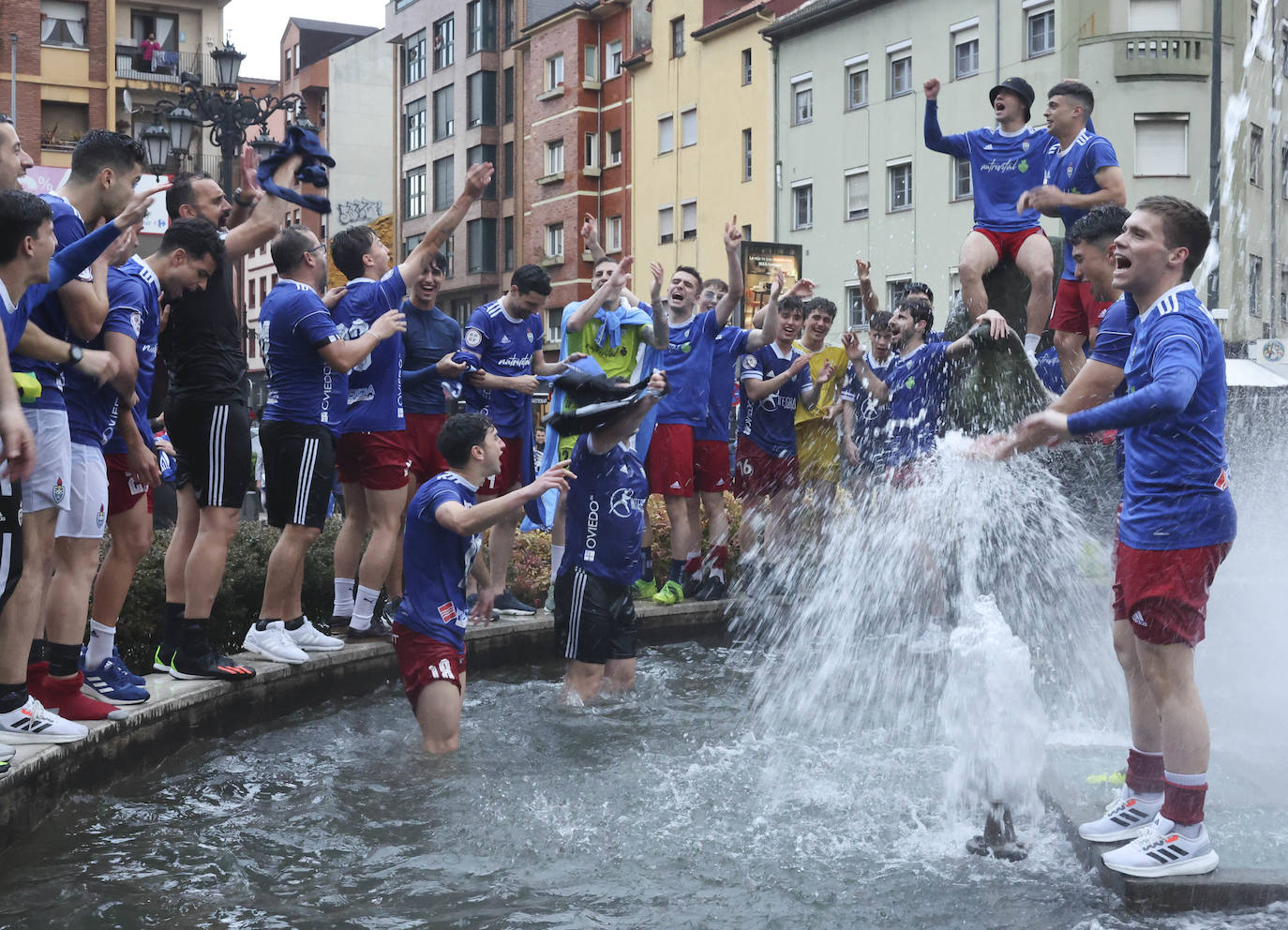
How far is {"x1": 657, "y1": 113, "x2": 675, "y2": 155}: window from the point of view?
49.2 m

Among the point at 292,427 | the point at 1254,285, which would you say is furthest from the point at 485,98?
the point at 292,427

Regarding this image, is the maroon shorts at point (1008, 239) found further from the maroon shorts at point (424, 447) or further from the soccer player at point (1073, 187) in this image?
the maroon shorts at point (424, 447)

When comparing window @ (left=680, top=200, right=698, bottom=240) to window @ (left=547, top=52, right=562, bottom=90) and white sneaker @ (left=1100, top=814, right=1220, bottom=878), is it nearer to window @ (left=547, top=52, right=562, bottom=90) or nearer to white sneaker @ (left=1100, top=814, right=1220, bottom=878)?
window @ (left=547, top=52, right=562, bottom=90)

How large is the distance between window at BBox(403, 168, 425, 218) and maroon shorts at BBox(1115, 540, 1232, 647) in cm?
6072

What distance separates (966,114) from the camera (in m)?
37.1

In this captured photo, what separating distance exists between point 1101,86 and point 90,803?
34.2m

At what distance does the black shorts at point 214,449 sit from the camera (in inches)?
262

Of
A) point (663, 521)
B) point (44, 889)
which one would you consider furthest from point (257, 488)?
point (44, 889)

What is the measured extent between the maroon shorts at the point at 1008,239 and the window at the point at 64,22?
158 ft

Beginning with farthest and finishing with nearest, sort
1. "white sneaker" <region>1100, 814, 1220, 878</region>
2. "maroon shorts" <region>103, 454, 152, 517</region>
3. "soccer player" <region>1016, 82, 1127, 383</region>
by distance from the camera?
"soccer player" <region>1016, 82, 1127, 383</region>, "maroon shorts" <region>103, 454, 152, 517</region>, "white sneaker" <region>1100, 814, 1220, 878</region>

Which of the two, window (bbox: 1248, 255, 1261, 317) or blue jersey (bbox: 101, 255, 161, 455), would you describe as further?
window (bbox: 1248, 255, 1261, 317)

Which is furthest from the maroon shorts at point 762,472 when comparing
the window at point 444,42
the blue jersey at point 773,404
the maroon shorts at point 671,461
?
the window at point 444,42

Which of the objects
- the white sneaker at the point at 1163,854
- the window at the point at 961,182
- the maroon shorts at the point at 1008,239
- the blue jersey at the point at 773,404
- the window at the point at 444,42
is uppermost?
the window at the point at 444,42

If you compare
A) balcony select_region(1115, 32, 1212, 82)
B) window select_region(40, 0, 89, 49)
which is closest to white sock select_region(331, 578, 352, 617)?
balcony select_region(1115, 32, 1212, 82)
